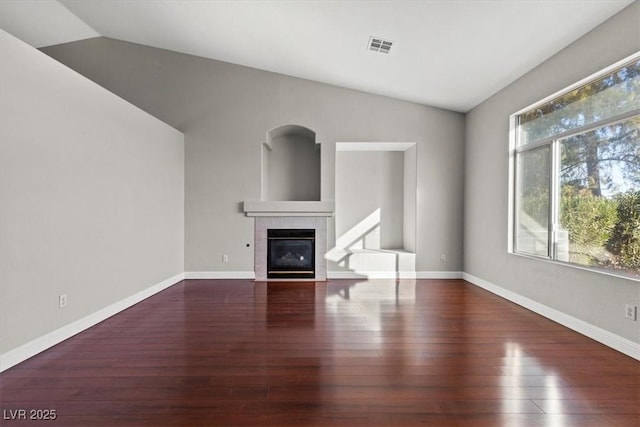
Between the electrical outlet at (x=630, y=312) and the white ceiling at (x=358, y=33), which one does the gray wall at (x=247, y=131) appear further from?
the electrical outlet at (x=630, y=312)

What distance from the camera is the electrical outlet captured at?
2533 mm

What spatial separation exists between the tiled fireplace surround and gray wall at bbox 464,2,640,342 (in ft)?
8.22

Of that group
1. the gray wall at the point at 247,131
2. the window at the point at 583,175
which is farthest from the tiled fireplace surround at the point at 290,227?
the window at the point at 583,175

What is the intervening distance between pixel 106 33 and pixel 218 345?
5534 millimetres

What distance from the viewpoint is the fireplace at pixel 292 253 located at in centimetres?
548

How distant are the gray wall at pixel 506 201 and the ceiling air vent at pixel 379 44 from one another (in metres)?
1.77

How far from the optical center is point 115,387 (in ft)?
6.68

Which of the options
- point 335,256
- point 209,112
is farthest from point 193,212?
point 335,256

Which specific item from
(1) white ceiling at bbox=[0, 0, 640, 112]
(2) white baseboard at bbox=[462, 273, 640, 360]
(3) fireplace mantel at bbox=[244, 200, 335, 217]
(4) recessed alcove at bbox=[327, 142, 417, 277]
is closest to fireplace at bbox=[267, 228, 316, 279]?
(3) fireplace mantel at bbox=[244, 200, 335, 217]

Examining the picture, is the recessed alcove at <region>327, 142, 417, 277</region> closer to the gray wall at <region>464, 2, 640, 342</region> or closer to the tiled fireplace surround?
the tiled fireplace surround

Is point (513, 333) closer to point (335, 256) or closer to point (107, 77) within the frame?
point (335, 256)

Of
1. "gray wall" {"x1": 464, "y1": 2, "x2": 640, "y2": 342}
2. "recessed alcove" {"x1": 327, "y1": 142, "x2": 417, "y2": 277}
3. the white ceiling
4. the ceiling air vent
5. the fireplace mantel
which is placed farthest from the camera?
"recessed alcove" {"x1": 327, "y1": 142, "x2": 417, "y2": 277}

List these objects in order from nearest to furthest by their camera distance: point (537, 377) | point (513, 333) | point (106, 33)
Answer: point (537, 377), point (513, 333), point (106, 33)

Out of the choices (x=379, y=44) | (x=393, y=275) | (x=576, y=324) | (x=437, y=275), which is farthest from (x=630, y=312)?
(x=379, y=44)
